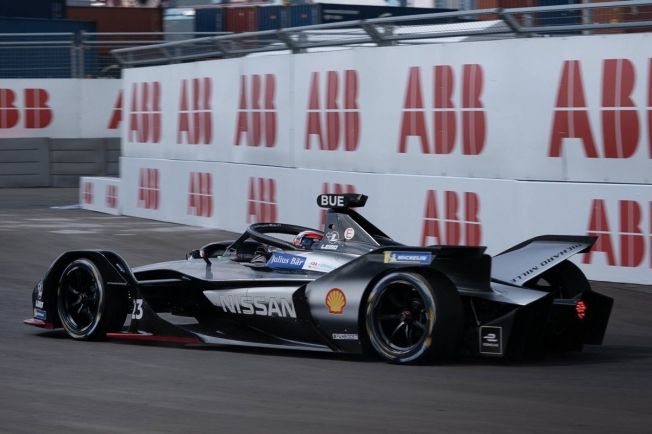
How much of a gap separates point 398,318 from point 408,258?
36 centimetres

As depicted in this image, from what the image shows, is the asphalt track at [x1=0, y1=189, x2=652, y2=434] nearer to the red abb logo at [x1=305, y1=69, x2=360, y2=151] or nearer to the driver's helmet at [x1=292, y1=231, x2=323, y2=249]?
the driver's helmet at [x1=292, y1=231, x2=323, y2=249]

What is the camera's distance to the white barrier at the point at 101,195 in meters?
20.7

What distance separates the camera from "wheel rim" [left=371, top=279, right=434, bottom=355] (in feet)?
Answer: 23.4

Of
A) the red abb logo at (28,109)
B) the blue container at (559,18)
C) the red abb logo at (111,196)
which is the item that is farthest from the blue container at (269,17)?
the blue container at (559,18)

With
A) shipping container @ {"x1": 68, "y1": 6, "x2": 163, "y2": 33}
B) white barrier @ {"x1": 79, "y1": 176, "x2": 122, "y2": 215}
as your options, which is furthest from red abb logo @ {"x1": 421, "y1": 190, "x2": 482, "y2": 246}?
shipping container @ {"x1": 68, "y1": 6, "x2": 163, "y2": 33}

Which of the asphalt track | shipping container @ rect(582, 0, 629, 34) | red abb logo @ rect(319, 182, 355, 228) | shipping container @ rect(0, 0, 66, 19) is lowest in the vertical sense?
the asphalt track

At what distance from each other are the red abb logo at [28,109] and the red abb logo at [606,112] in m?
16.5

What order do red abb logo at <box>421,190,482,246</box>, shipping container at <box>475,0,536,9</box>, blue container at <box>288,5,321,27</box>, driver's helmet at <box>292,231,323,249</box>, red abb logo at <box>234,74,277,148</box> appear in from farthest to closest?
blue container at <box>288,5,321,27</box> < shipping container at <box>475,0,536,9</box> < red abb logo at <box>234,74,277,148</box> < red abb logo at <box>421,190,482,246</box> < driver's helmet at <box>292,231,323,249</box>

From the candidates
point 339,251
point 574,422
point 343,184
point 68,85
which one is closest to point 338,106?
point 343,184

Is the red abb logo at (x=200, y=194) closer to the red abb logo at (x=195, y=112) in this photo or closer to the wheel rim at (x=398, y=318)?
the red abb logo at (x=195, y=112)

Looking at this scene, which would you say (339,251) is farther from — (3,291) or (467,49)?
(467,49)

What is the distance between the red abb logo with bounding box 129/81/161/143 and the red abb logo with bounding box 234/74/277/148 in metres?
2.83

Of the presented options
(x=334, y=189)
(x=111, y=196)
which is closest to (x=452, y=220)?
(x=334, y=189)

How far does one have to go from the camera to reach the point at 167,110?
63.8 feet
